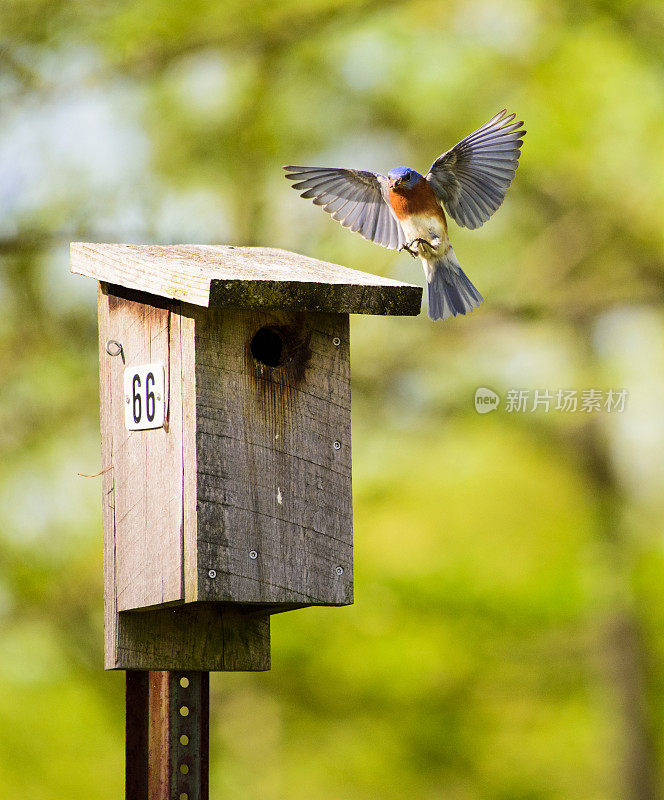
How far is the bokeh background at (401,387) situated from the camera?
6559 millimetres

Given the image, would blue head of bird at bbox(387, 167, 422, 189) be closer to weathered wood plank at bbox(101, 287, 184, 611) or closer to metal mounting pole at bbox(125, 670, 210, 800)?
weathered wood plank at bbox(101, 287, 184, 611)

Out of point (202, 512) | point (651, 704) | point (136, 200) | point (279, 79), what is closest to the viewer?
point (202, 512)

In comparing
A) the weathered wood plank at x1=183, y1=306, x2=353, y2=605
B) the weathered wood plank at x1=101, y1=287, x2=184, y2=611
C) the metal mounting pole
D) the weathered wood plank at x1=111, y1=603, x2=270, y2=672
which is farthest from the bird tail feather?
the metal mounting pole

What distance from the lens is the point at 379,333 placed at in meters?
6.85

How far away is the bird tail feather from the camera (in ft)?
10.6

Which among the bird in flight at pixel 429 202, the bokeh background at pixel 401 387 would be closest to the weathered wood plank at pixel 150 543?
the bird in flight at pixel 429 202

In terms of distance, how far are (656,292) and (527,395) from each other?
978 mm

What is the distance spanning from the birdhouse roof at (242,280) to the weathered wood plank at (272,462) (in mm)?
88

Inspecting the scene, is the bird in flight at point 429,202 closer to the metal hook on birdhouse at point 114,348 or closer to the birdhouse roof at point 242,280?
the birdhouse roof at point 242,280

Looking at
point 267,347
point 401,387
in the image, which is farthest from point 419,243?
point 401,387

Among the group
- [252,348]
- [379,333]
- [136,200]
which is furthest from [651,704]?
[252,348]

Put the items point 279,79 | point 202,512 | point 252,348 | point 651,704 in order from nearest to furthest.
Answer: point 202,512
point 252,348
point 279,79
point 651,704

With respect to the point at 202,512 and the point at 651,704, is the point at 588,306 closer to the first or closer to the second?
the point at 651,704

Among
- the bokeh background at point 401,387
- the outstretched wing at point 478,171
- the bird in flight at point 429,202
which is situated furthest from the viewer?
the bokeh background at point 401,387
